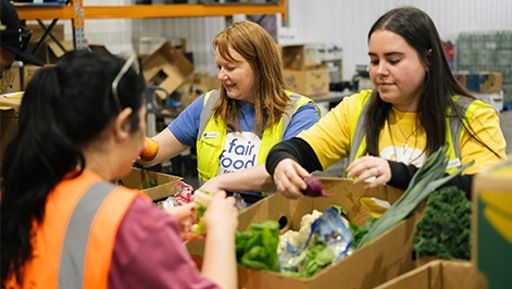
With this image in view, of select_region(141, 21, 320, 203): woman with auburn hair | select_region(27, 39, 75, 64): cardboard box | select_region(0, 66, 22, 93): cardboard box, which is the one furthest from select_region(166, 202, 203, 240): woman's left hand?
select_region(27, 39, 75, 64): cardboard box

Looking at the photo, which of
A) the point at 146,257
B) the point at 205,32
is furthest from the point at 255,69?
the point at 205,32

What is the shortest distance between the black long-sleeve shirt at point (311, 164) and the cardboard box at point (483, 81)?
4.55 meters

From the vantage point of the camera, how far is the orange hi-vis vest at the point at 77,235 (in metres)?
1.11

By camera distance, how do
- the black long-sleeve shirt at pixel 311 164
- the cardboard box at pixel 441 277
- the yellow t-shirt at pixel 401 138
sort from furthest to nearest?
the yellow t-shirt at pixel 401 138 → the black long-sleeve shirt at pixel 311 164 → the cardboard box at pixel 441 277

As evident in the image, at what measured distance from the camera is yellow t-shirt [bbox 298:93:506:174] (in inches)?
74.8

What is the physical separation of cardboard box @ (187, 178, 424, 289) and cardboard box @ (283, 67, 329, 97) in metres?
4.34

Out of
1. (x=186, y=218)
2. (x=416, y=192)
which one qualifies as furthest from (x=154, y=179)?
(x=416, y=192)

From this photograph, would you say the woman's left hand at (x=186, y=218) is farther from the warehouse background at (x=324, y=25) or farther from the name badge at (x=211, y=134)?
the warehouse background at (x=324, y=25)

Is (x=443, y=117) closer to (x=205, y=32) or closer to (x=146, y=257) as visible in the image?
(x=146, y=257)

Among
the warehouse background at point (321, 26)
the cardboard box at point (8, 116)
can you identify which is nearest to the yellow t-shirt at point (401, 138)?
the cardboard box at point (8, 116)

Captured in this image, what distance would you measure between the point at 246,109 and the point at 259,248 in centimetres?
135

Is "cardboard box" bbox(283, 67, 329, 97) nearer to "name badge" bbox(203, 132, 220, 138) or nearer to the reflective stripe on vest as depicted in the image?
"name badge" bbox(203, 132, 220, 138)

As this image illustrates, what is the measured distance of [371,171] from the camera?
5.37 feet

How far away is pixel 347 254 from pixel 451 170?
69 centimetres
